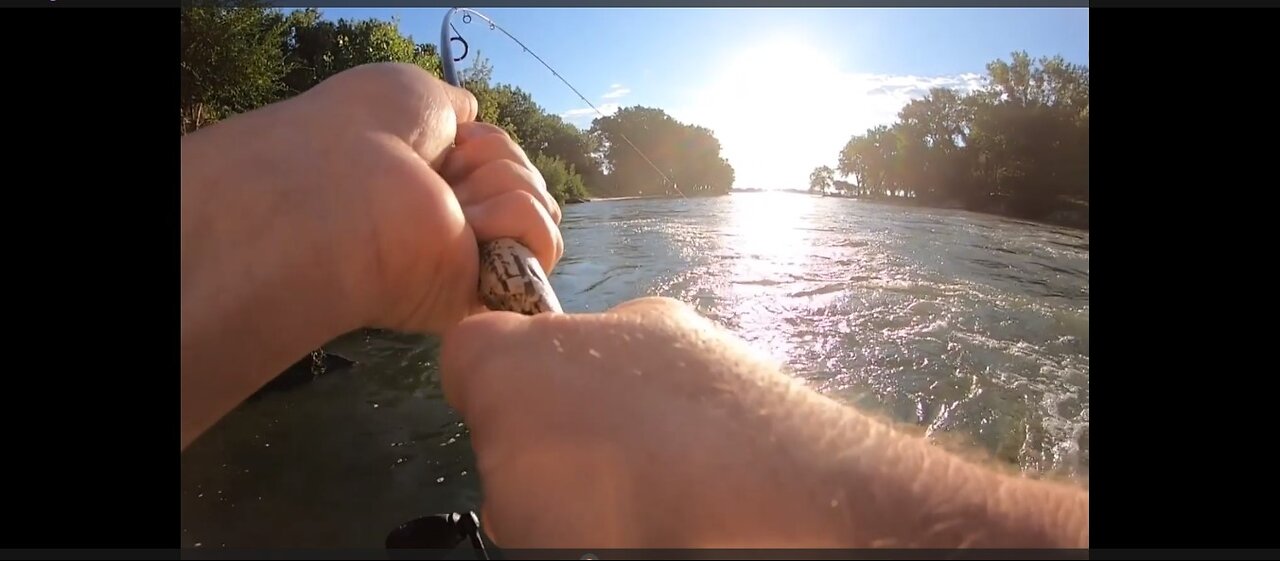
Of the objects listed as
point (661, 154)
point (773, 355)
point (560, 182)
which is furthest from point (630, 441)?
point (661, 154)

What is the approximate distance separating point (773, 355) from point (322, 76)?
532 inches

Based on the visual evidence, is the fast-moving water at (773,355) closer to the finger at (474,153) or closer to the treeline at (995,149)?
the finger at (474,153)

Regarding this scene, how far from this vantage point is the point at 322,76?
47.9ft

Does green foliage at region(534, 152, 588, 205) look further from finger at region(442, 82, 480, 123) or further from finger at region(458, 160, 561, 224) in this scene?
finger at region(458, 160, 561, 224)

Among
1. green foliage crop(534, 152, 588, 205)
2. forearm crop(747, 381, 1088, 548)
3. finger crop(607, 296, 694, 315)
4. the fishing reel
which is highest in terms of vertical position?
green foliage crop(534, 152, 588, 205)

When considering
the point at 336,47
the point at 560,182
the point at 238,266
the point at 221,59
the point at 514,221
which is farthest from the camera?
the point at 560,182

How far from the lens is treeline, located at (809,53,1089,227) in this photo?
24391mm

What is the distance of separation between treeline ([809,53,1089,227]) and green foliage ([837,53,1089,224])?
0.04 m

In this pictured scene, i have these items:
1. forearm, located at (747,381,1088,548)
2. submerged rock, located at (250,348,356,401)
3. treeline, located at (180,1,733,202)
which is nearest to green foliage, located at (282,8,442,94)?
treeline, located at (180,1,733,202)

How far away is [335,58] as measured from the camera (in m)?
16.1

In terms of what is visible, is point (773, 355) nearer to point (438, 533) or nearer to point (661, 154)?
point (438, 533)

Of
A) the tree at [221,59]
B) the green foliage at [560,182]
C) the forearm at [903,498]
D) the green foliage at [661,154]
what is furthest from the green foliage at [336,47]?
the green foliage at [661,154]
